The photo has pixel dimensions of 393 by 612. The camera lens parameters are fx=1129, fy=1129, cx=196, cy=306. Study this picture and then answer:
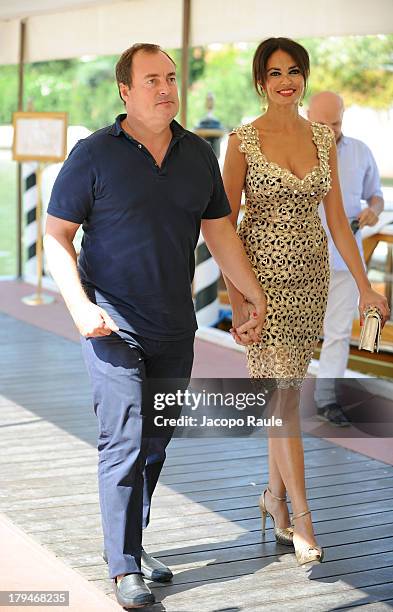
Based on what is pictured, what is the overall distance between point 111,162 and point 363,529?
5.88ft

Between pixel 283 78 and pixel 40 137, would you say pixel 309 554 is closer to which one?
pixel 283 78

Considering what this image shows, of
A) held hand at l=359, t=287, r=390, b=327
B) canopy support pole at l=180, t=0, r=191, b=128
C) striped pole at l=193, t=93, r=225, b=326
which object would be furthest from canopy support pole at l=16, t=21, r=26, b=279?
held hand at l=359, t=287, r=390, b=327

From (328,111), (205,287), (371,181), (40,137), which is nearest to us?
(328,111)

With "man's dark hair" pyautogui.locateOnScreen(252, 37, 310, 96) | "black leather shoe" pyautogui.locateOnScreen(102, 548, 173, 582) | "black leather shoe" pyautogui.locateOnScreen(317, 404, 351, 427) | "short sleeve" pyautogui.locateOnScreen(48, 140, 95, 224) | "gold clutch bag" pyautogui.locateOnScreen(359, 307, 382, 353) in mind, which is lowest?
"black leather shoe" pyautogui.locateOnScreen(317, 404, 351, 427)

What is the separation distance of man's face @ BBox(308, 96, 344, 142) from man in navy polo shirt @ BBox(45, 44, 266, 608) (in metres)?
2.24

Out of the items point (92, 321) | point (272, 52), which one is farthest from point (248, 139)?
point (92, 321)

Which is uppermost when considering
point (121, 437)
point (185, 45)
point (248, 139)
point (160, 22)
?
point (160, 22)

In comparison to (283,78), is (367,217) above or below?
below

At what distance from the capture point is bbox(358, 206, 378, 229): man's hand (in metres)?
5.75

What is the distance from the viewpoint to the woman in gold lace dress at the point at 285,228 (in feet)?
12.6

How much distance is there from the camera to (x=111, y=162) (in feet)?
11.0

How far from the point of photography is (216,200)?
362cm

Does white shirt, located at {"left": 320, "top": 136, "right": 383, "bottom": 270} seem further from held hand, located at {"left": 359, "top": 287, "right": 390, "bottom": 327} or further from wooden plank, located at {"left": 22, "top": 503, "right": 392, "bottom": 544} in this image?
held hand, located at {"left": 359, "top": 287, "right": 390, "bottom": 327}

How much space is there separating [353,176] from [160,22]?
349cm
